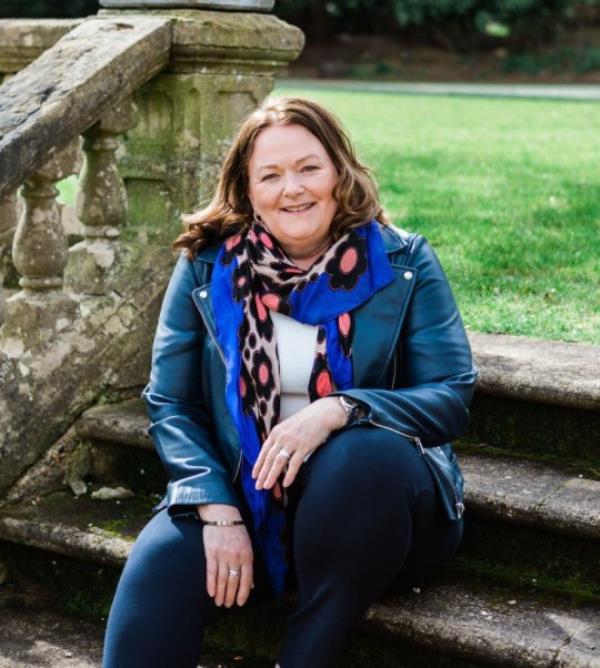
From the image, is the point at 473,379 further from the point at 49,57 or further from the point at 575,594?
the point at 49,57

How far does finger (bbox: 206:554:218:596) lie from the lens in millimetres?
2863

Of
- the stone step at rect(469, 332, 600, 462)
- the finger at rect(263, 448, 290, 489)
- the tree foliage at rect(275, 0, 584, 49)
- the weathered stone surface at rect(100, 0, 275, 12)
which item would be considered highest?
the weathered stone surface at rect(100, 0, 275, 12)

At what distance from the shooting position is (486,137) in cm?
1084

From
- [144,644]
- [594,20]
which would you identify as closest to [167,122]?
[144,644]

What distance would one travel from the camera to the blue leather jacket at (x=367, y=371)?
2.95m

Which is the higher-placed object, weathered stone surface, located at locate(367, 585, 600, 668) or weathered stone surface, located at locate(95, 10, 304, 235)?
weathered stone surface, located at locate(95, 10, 304, 235)

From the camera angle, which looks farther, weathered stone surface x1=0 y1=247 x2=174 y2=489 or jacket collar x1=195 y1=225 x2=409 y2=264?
weathered stone surface x1=0 y1=247 x2=174 y2=489

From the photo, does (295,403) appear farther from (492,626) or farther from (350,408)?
(492,626)

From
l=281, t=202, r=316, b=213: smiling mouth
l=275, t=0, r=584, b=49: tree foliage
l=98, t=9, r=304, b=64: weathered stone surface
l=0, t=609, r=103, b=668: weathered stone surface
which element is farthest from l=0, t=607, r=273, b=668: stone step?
l=275, t=0, r=584, b=49: tree foliage

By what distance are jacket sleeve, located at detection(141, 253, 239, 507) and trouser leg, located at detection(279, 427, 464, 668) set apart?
292 mm

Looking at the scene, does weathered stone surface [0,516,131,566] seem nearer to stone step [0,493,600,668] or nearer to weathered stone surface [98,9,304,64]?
stone step [0,493,600,668]

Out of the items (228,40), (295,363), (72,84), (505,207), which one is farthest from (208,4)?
(505,207)

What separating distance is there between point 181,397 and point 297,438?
0.42 m

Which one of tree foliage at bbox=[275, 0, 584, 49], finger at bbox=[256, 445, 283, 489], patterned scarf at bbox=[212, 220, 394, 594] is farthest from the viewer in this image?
tree foliage at bbox=[275, 0, 584, 49]
